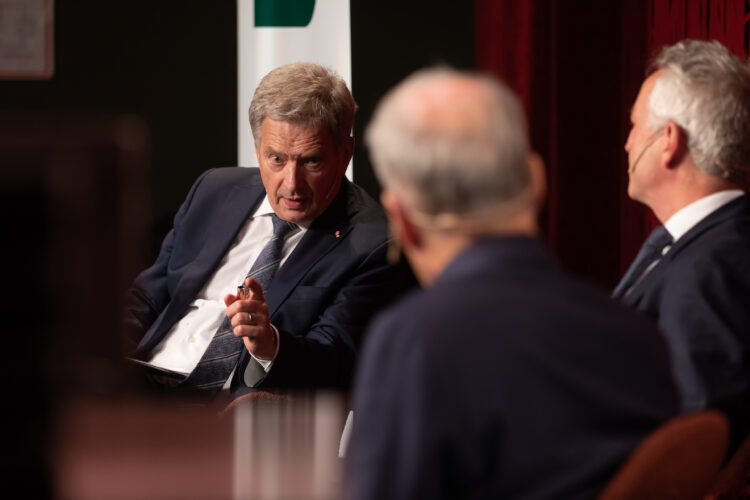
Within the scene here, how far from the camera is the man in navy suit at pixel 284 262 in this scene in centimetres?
226

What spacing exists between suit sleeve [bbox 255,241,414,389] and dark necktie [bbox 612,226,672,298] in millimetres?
638

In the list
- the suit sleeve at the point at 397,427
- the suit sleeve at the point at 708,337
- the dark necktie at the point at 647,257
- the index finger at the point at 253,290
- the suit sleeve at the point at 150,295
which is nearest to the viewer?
the suit sleeve at the point at 397,427

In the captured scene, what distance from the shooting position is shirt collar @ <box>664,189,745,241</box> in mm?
1846

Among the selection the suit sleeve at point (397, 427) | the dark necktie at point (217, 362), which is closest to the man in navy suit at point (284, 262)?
the dark necktie at point (217, 362)

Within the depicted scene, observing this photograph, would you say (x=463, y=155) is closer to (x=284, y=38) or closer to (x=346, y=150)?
(x=346, y=150)

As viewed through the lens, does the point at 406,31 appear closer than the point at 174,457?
No

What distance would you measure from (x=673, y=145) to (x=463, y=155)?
1014 mm

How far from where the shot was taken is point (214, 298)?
2426mm

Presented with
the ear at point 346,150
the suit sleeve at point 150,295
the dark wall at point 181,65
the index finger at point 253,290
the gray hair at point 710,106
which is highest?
the dark wall at point 181,65

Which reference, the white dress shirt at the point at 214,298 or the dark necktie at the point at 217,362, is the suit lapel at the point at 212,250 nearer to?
the white dress shirt at the point at 214,298

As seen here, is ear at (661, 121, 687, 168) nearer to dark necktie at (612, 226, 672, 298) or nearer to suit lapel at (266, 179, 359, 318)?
dark necktie at (612, 226, 672, 298)

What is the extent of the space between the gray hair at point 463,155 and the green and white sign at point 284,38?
2.57 m

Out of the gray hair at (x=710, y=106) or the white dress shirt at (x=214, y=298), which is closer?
the gray hair at (x=710, y=106)

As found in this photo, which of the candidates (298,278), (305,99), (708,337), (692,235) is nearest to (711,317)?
(708,337)
